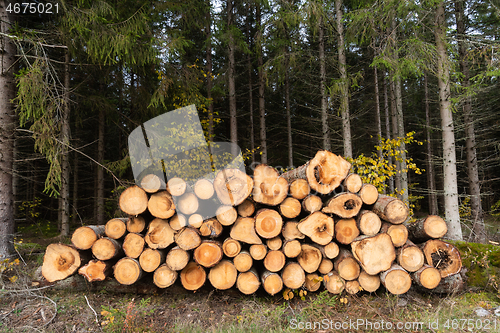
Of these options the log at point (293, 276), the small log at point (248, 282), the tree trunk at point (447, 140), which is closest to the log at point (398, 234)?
the log at point (293, 276)

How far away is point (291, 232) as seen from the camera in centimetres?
349

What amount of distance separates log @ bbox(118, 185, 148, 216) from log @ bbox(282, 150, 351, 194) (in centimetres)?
229

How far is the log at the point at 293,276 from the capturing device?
339cm

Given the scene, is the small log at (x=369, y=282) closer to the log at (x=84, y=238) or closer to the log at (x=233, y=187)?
the log at (x=233, y=187)

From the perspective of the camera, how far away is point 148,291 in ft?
12.2

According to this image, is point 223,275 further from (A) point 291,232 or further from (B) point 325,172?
(B) point 325,172

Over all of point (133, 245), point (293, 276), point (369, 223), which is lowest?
point (293, 276)

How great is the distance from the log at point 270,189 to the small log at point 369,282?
4.99ft

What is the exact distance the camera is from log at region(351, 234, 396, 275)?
10.7ft

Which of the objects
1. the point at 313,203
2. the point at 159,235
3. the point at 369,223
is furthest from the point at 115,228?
the point at 369,223

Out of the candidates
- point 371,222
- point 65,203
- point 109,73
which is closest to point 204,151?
point 109,73

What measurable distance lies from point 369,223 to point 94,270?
3798 mm

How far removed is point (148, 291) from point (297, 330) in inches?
87.7

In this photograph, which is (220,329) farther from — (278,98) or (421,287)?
(278,98)
